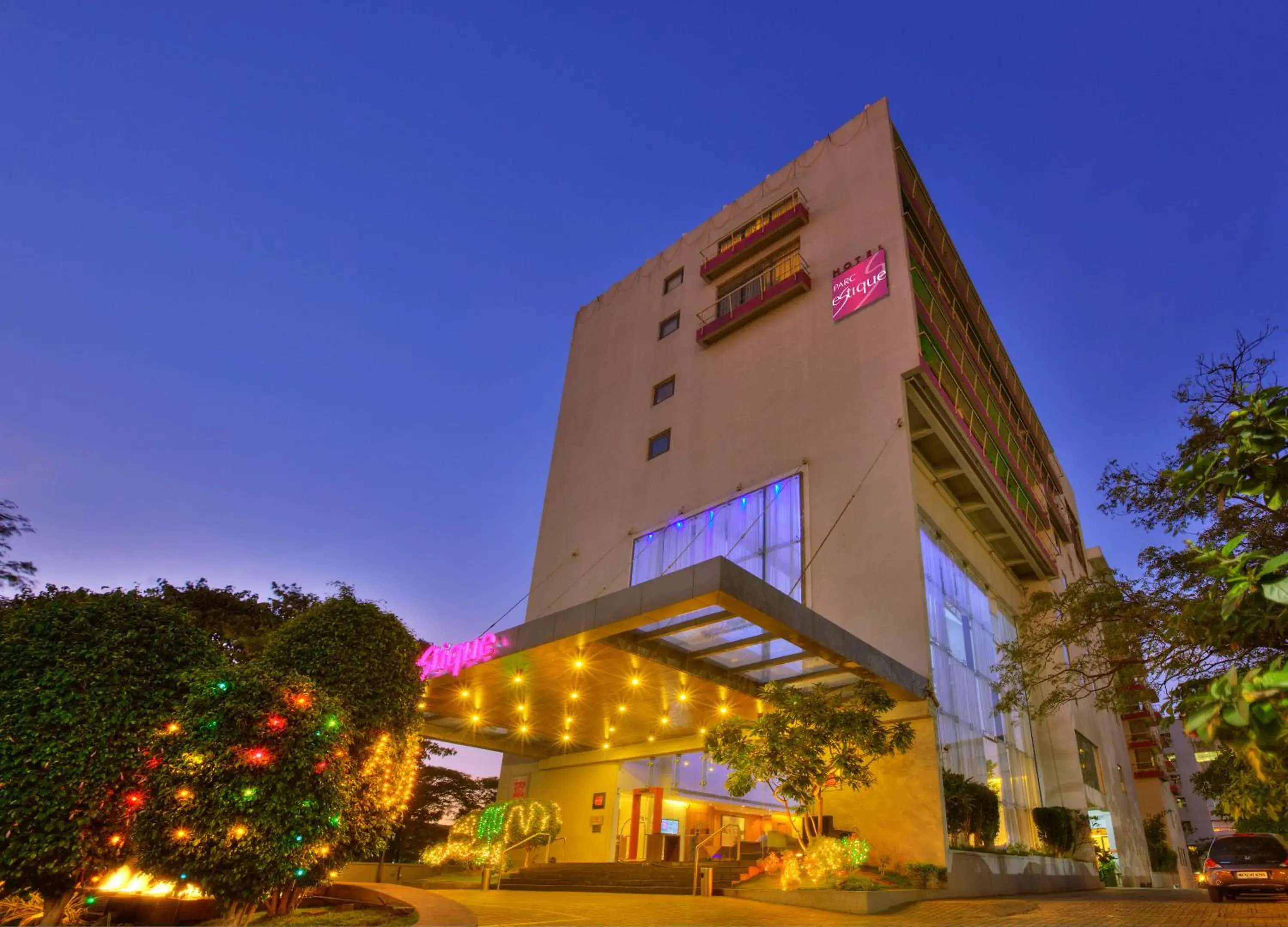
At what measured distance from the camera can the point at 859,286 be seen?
21.3 m

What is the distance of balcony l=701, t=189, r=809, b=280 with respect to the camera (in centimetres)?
2494

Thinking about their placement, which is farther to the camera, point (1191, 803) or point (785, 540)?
point (1191, 803)

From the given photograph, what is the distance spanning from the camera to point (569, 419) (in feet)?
96.4

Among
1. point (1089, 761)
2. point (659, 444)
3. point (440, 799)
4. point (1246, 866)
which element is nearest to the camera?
point (1246, 866)

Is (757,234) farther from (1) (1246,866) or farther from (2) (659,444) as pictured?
(1) (1246,866)

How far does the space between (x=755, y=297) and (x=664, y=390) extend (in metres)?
4.63

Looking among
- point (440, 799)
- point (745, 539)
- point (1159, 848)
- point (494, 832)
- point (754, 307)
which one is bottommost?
point (494, 832)

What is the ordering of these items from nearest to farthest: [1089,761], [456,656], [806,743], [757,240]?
[806,743], [456,656], [757,240], [1089,761]

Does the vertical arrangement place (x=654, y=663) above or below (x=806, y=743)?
above

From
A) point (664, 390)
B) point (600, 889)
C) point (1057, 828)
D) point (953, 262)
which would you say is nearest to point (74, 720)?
point (600, 889)

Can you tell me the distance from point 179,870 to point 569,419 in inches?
920

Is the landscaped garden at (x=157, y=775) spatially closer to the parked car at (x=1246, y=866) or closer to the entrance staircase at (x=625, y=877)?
the entrance staircase at (x=625, y=877)

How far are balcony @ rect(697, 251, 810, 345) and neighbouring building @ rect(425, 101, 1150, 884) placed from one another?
102 mm

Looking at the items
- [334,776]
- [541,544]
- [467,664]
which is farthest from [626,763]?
[334,776]
